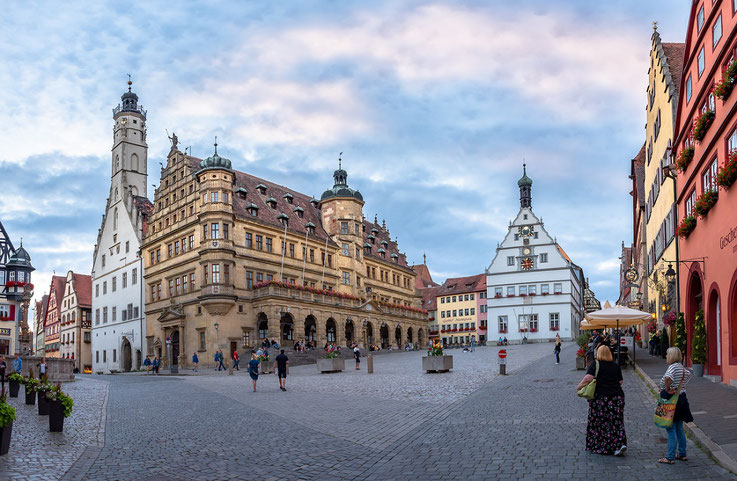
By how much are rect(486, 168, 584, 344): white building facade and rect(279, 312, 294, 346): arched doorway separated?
115ft

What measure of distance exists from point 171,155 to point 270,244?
11.9 m

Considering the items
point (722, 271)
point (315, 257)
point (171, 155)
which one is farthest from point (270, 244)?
point (722, 271)

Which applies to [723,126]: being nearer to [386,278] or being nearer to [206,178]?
[206,178]

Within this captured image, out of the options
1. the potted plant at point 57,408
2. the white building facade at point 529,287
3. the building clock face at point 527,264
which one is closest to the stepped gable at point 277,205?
the white building facade at point 529,287

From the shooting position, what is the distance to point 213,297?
54062mm

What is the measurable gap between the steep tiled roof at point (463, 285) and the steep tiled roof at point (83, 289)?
50.1 m

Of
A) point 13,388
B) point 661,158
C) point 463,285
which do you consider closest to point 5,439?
point 13,388

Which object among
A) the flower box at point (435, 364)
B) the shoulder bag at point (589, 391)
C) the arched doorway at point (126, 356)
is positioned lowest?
the arched doorway at point (126, 356)

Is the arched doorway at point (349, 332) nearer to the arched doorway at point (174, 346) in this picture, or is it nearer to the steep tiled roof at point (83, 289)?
the arched doorway at point (174, 346)

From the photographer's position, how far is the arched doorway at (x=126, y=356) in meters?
66.4

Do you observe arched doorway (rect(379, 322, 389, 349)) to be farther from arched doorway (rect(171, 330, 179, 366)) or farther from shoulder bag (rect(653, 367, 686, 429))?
shoulder bag (rect(653, 367, 686, 429))

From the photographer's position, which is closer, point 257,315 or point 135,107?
point 257,315

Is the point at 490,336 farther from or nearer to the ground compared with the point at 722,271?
nearer to the ground

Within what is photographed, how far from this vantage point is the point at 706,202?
21000mm
